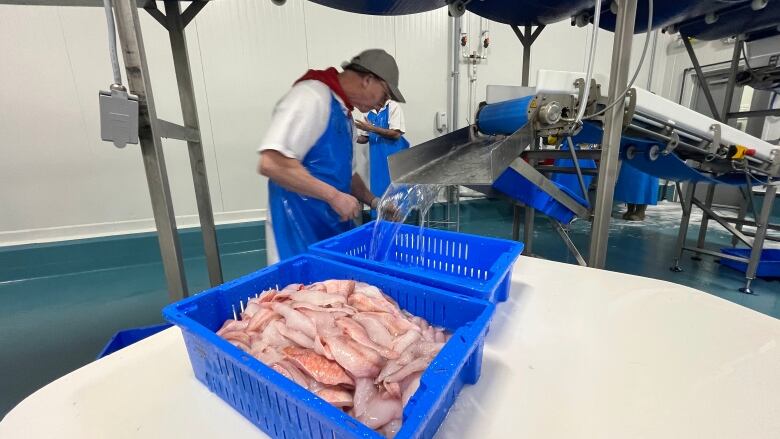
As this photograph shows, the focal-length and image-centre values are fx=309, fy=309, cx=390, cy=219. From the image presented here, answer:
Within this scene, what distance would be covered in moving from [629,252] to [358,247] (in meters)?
2.90

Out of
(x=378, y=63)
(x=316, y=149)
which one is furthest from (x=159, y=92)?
(x=378, y=63)

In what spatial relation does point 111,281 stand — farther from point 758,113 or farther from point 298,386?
point 758,113

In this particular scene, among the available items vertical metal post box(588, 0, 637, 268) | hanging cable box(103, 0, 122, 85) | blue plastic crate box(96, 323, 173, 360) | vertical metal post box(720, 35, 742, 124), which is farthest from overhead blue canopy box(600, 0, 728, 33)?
blue plastic crate box(96, 323, 173, 360)

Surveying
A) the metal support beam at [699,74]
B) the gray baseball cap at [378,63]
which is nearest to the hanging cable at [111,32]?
the gray baseball cap at [378,63]

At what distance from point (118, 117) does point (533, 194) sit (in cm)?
162

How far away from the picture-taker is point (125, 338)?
1202 millimetres

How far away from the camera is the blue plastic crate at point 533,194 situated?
5.07 feet

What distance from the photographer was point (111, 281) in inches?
96.5

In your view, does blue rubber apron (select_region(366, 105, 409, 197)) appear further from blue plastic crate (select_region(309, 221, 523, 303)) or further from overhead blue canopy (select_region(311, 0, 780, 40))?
blue plastic crate (select_region(309, 221, 523, 303))

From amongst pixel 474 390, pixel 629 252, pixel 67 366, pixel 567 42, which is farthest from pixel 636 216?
pixel 67 366

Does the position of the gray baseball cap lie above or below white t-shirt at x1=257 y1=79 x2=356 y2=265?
above

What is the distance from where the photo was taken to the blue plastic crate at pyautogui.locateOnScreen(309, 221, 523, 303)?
2.27ft

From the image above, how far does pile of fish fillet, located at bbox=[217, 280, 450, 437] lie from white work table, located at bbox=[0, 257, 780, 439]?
88 millimetres

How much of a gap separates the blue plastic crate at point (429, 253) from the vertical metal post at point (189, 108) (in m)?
0.64
